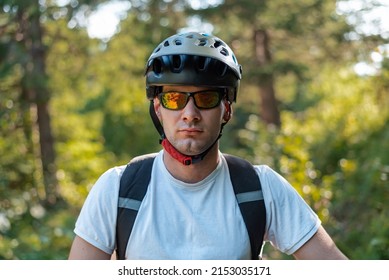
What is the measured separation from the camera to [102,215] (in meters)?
2.85

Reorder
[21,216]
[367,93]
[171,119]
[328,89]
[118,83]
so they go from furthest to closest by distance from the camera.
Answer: [118,83] < [328,89] < [367,93] < [21,216] < [171,119]

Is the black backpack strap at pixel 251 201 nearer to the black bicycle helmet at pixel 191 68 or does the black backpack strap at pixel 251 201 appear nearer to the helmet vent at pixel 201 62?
the black bicycle helmet at pixel 191 68

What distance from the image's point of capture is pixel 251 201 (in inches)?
114

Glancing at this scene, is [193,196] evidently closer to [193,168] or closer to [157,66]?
[193,168]

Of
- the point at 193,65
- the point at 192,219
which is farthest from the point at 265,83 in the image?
the point at 192,219

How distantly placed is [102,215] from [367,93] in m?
11.2

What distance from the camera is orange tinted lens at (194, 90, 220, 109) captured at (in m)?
3.00

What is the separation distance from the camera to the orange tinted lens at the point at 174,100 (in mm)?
2988

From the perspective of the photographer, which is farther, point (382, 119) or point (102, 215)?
point (382, 119)

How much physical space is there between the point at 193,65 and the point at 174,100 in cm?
20
